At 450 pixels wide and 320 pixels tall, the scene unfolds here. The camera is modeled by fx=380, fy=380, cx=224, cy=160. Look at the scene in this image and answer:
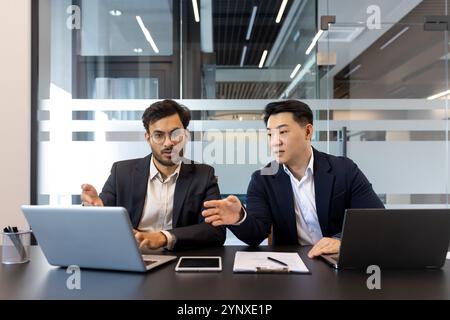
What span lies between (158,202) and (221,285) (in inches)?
37.5

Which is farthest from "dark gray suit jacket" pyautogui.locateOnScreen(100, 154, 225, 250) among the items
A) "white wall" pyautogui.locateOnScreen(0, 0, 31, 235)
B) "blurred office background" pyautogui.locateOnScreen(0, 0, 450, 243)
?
"white wall" pyautogui.locateOnScreen(0, 0, 31, 235)

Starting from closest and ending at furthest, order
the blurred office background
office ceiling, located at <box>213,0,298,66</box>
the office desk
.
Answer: the office desk < the blurred office background < office ceiling, located at <box>213,0,298,66</box>

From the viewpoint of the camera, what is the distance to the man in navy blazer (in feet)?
5.82

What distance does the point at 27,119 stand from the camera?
2797 millimetres

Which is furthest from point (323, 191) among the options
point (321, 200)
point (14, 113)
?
point (14, 113)

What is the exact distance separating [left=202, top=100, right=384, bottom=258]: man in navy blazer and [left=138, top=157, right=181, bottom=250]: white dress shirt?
1.26 ft

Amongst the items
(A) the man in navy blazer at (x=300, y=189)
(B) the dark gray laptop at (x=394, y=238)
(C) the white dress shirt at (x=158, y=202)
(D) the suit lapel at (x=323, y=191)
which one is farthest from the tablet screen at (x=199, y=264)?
(D) the suit lapel at (x=323, y=191)

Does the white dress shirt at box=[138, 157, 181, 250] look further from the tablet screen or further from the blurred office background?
the blurred office background

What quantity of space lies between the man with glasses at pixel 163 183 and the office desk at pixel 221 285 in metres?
0.65

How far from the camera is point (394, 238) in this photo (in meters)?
1.07

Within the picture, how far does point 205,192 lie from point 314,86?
5.27ft

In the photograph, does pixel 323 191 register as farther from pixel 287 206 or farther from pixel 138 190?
pixel 138 190

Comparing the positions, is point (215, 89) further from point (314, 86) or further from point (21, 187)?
point (21, 187)
